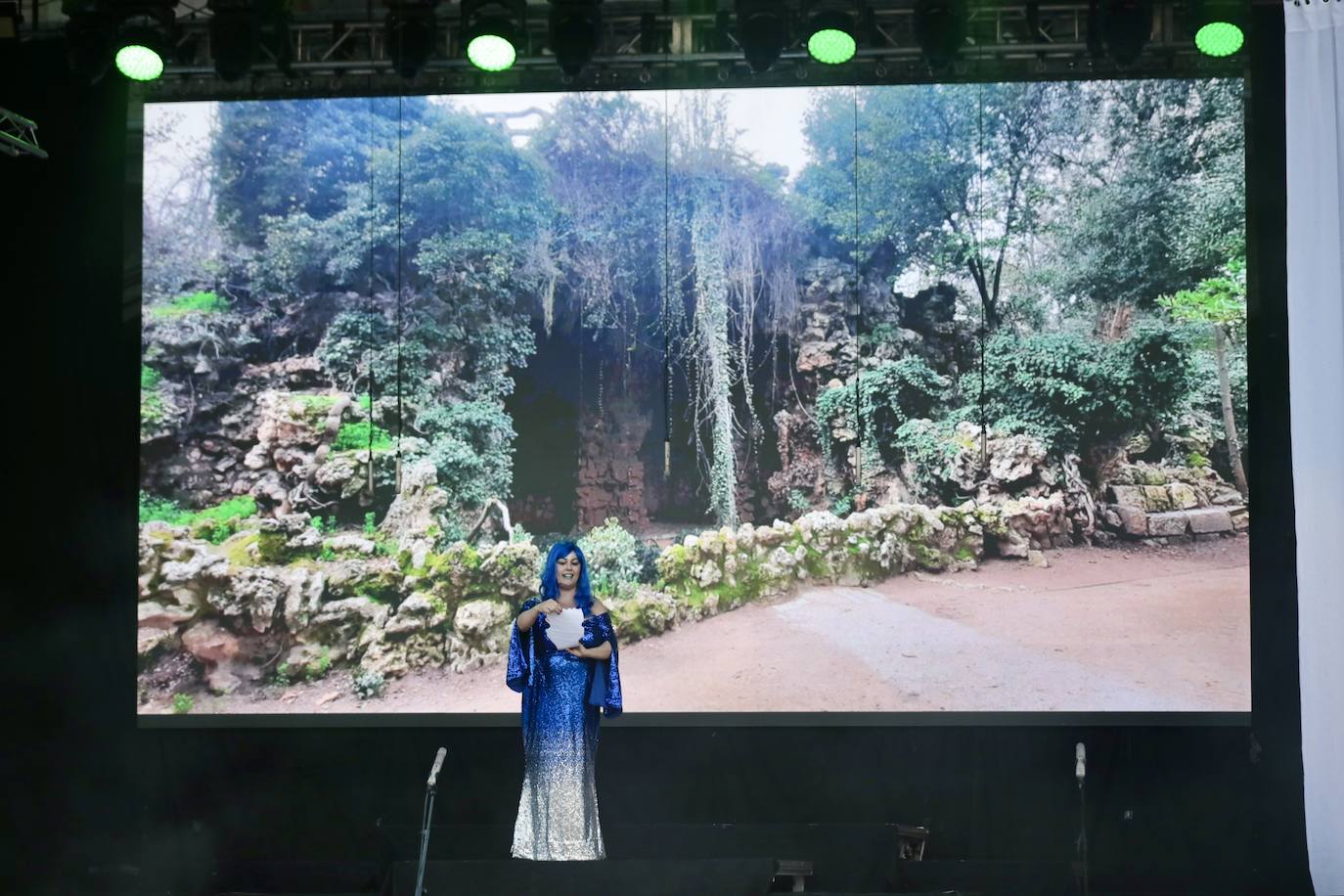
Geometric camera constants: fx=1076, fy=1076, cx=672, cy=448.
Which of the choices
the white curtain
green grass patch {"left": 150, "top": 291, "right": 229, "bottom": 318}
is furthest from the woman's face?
the white curtain

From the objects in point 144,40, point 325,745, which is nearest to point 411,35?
point 144,40

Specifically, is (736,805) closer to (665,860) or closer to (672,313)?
(665,860)

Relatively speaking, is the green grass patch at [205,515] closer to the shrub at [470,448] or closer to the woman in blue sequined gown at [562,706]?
the shrub at [470,448]

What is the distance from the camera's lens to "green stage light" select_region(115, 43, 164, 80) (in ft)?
16.8

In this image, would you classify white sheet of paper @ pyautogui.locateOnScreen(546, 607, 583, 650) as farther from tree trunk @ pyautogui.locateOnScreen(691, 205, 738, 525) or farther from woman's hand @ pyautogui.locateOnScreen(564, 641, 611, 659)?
tree trunk @ pyautogui.locateOnScreen(691, 205, 738, 525)

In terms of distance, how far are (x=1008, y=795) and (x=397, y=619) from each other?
3.28 m

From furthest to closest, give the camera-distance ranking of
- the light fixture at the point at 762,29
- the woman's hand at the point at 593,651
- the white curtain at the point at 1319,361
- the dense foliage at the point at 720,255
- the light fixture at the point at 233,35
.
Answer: the dense foliage at the point at 720,255
the light fixture at the point at 233,35
the light fixture at the point at 762,29
the white curtain at the point at 1319,361
the woman's hand at the point at 593,651

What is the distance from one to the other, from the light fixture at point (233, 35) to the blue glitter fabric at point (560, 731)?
120 inches

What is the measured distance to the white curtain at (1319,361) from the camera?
4625 mm

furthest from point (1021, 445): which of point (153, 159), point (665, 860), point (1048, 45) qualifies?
point (153, 159)

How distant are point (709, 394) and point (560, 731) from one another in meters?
1.99

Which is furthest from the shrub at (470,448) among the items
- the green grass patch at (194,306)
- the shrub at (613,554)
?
the green grass patch at (194,306)

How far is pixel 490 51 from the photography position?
16.7 ft

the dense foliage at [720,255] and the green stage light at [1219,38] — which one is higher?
Result: the green stage light at [1219,38]
